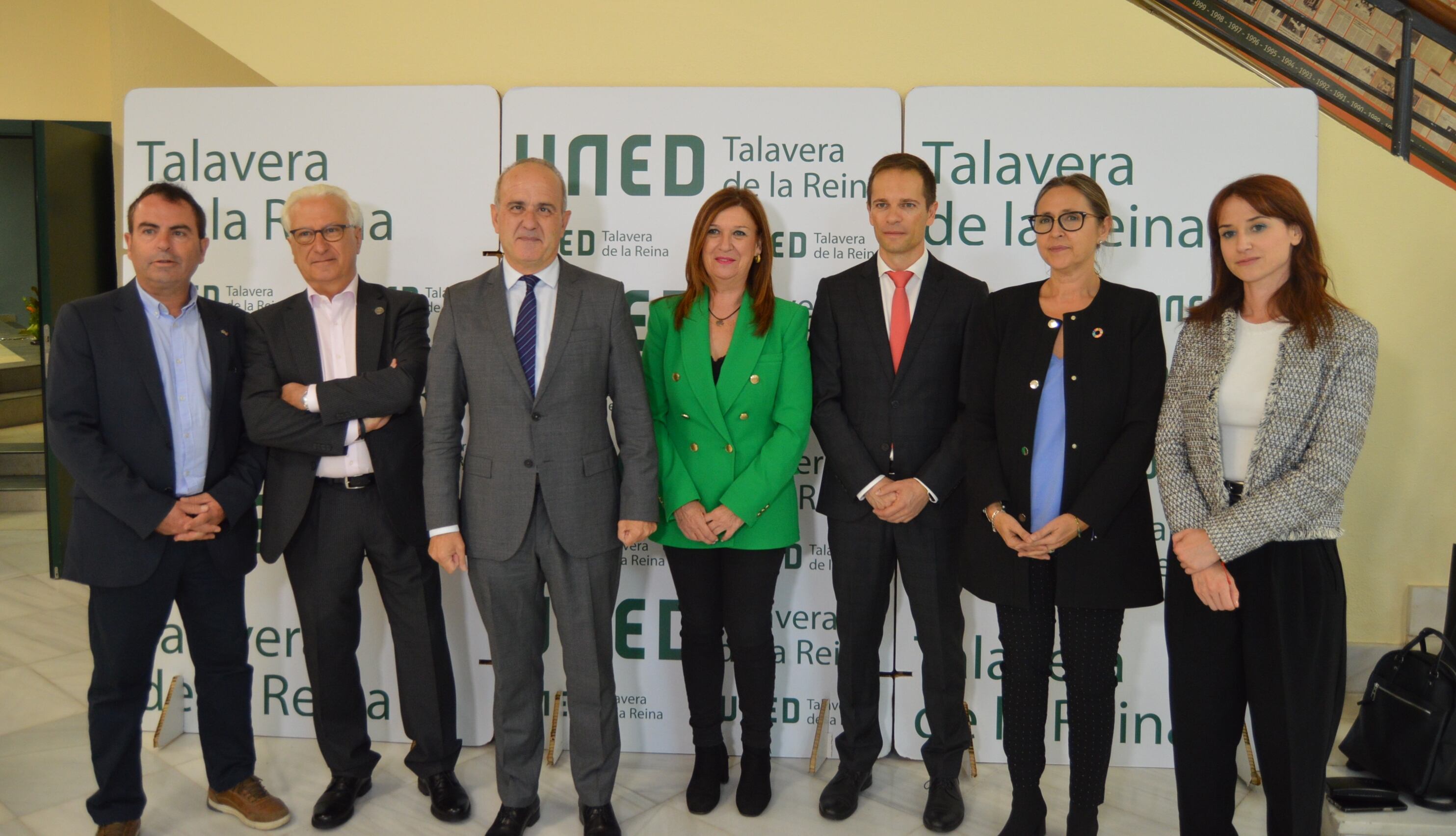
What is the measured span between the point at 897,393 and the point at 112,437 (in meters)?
2.11

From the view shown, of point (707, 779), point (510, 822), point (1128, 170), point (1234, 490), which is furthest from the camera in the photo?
point (1128, 170)

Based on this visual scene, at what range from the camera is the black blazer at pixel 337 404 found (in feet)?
8.22

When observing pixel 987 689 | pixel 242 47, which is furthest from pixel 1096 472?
pixel 242 47

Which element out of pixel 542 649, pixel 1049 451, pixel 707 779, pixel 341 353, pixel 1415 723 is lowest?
pixel 707 779

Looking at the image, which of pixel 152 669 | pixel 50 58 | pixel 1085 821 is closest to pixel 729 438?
pixel 1085 821

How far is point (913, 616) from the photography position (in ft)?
8.91

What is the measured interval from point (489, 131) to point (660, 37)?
0.69 meters

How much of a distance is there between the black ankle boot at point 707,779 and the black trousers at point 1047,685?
86 centimetres

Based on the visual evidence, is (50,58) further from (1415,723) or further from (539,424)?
(1415,723)

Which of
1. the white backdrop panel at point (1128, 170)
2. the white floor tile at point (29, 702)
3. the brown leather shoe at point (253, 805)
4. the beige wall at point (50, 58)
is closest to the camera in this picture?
the brown leather shoe at point (253, 805)

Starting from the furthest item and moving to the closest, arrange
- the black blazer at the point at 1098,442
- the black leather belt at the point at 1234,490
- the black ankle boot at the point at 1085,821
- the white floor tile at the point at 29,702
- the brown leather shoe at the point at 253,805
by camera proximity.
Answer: the white floor tile at the point at 29,702
the brown leather shoe at the point at 253,805
the black ankle boot at the point at 1085,821
the black blazer at the point at 1098,442
the black leather belt at the point at 1234,490

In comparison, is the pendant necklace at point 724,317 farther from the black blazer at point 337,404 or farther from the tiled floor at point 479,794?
the tiled floor at point 479,794

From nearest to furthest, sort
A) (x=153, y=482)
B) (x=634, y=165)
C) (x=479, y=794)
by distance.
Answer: (x=153, y=482)
(x=479, y=794)
(x=634, y=165)

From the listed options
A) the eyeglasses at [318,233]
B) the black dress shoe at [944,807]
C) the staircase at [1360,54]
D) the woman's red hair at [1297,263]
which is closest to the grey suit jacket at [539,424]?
the eyeglasses at [318,233]
